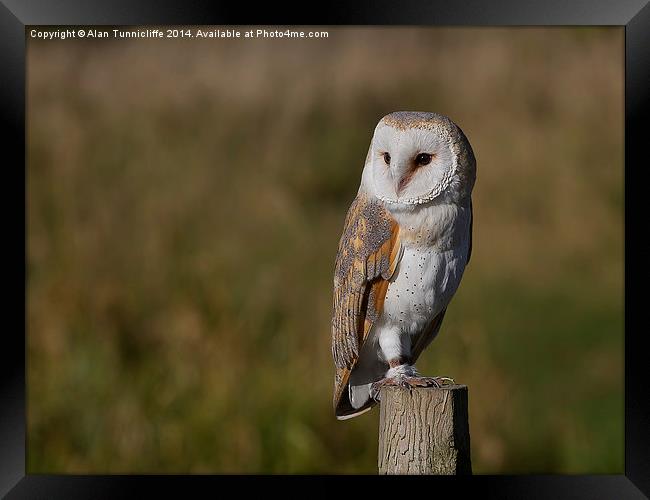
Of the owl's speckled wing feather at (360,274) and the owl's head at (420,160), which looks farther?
the owl's speckled wing feather at (360,274)

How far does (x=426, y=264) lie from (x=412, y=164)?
327 mm

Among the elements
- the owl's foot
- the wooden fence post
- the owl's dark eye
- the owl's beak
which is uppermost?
the owl's dark eye

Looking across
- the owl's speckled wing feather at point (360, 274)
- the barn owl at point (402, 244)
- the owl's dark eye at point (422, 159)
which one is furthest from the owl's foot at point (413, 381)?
the owl's dark eye at point (422, 159)

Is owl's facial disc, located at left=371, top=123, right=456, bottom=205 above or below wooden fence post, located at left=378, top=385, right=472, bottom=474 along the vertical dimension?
above

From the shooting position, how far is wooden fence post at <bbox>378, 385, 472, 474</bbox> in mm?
2553

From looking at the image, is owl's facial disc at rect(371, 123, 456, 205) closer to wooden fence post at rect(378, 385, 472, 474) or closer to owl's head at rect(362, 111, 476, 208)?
owl's head at rect(362, 111, 476, 208)

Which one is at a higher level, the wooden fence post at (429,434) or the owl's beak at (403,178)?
the owl's beak at (403,178)

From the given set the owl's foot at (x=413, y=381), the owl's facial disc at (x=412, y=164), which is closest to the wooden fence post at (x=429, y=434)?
the owl's foot at (x=413, y=381)

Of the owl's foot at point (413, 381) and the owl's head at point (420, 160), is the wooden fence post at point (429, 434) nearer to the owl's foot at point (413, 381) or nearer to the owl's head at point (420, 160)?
the owl's foot at point (413, 381)

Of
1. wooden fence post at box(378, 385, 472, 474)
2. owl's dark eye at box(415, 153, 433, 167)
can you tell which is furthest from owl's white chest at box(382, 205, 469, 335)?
wooden fence post at box(378, 385, 472, 474)

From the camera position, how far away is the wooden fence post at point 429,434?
101 inches

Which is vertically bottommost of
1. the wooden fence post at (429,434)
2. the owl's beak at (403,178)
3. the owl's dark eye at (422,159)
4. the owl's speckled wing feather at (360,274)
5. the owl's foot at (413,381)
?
the wooden fence post at (429,434)

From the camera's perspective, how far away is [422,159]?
2783 mm

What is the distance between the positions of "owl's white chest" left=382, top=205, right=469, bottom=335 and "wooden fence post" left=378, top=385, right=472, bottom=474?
34 cm
